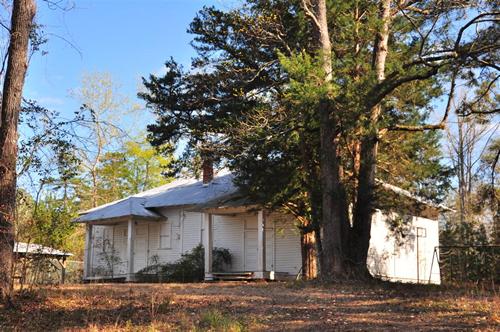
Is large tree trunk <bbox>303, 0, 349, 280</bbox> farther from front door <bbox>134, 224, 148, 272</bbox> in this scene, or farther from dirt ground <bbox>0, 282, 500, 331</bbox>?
front door <bbox>134, 224, 148, 272</bbox>

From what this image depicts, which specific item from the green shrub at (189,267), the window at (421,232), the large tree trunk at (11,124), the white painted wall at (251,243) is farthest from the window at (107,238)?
the large tree trunk at (11,124)

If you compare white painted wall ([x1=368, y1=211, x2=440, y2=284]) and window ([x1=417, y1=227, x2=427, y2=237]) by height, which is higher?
window ([x1=417, y1=227, x2=427, y2=237])

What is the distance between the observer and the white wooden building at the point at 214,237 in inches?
891

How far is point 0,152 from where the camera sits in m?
10.4

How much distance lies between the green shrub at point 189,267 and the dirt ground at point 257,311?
1087 cm

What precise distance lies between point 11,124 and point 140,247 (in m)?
18.5

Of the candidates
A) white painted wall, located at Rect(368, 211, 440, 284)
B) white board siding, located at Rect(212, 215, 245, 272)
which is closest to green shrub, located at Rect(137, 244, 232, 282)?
white board siding, located at Rect(212, 215, 245, 272)

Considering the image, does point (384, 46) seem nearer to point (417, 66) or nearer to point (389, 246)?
point (417, 66)

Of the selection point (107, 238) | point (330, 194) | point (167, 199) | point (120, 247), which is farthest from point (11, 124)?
point (107, 238)

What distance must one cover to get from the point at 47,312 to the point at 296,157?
9.58 m

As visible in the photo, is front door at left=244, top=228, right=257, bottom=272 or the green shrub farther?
front door at left=244, top=228, right=257, bottom=272

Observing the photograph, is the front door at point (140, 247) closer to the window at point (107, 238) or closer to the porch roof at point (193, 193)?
the window at point (107, 238)

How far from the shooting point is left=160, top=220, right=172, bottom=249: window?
26.9 metres

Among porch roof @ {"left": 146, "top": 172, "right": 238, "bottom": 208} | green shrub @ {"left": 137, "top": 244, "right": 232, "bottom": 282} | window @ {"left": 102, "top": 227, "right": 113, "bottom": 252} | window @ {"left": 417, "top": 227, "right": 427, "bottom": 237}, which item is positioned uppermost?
porch roof @ {"left": 146, "top": 172, "right": 238, "bottom": 208}
